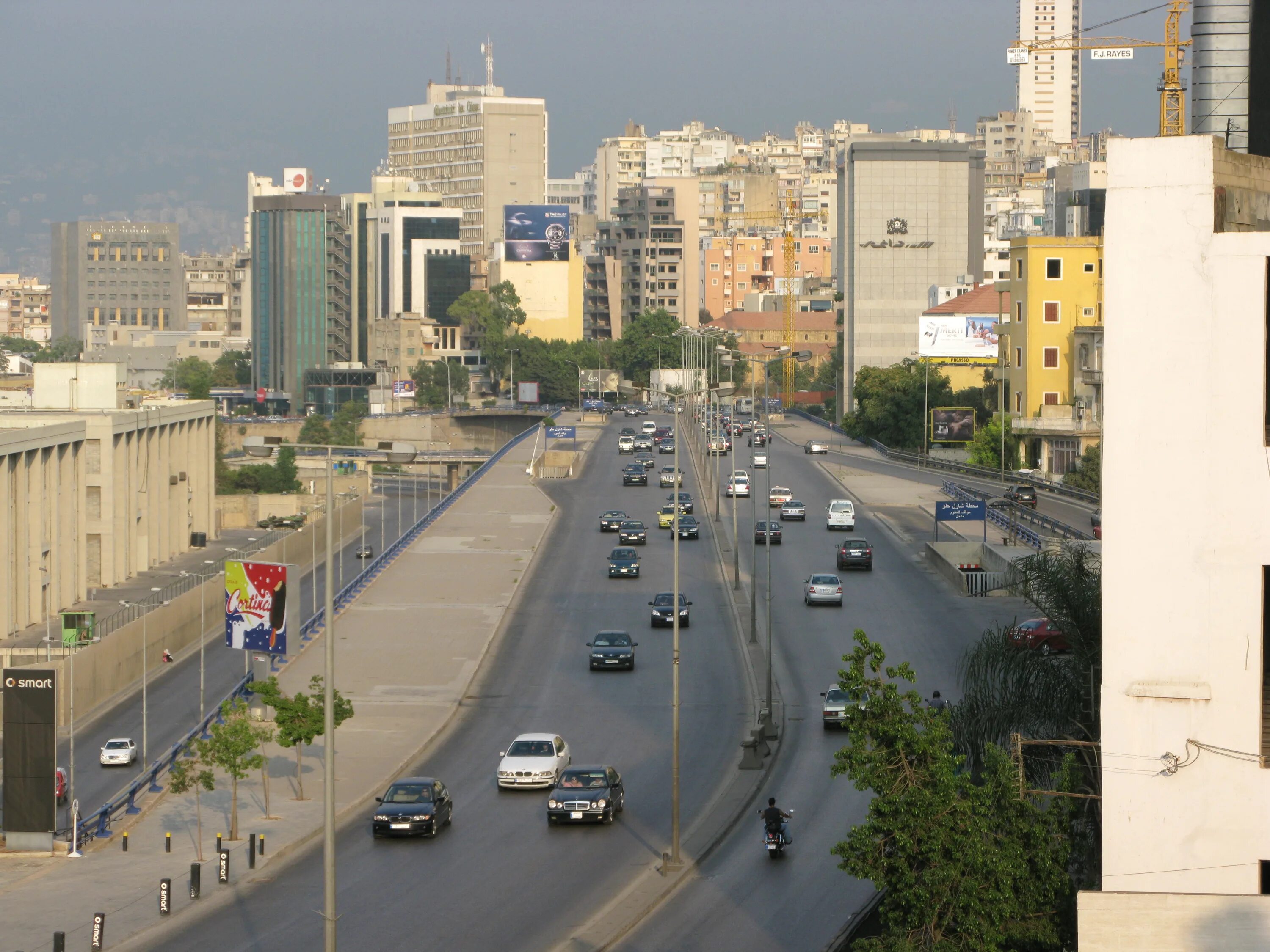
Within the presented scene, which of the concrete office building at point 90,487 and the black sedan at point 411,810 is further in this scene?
the concrete office building at point 90,487

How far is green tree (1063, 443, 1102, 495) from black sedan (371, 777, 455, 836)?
61.0 metres

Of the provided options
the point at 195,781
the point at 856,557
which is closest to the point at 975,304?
the point at 856,557

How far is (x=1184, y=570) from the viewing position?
1873cm

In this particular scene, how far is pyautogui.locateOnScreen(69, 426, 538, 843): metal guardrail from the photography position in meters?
38.1

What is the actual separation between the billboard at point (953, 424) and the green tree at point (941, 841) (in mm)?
100979

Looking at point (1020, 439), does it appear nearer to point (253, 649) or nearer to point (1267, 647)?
point (253, 649)

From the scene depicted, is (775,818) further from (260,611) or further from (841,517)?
(841,517)

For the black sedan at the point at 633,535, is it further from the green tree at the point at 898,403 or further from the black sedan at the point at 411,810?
the green tree at the point at 898,403

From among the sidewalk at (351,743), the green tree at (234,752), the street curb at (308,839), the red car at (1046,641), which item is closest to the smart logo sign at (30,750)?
the sidewalk at (351,743)

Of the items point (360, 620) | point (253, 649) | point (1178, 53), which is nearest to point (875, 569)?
point (360, 620)

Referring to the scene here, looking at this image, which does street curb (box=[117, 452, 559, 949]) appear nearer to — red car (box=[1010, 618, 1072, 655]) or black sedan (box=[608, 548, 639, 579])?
black sedan (box=[608, 548, 639, 579])

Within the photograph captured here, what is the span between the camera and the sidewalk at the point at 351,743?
3188 centimetres

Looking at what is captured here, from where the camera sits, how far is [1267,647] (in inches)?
762

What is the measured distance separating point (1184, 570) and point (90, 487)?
75.7m
